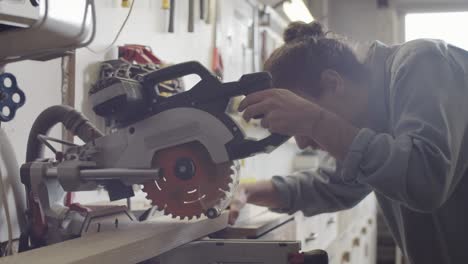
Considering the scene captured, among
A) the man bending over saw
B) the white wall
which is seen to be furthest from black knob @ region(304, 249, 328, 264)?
the white wall

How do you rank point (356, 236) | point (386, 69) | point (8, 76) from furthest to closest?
point (356, 236)
point (386, 69)
point (8, 76)

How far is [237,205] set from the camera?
127cm

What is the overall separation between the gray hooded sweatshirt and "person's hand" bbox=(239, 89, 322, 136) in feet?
0.28

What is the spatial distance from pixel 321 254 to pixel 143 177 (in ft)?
0.98

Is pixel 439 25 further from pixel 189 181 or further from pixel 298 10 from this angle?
pixel 189 181

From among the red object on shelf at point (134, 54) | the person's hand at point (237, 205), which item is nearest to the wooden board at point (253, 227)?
the person's hand at point (237, 205)

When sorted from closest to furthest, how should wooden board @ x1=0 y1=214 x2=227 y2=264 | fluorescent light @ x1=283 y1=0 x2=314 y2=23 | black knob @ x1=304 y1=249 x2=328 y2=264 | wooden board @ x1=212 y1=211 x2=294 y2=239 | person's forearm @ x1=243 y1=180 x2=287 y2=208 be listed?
wooden board @ x1=0 y1=214 x2=227 y2=264, black knob @ x1=304 y1=249 x2=328 y2=264, wooden board @ x1=212 y1=211 x2=294 y2=239, person's forearm @ x1=243 y1=180 x2=287 y2=208, fluorescent light @ x1=283 y1=0 x2=314 y2=23

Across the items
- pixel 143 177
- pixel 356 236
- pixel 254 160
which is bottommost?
pixel 356 236

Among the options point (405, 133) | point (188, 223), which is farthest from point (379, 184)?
point (188, 223)

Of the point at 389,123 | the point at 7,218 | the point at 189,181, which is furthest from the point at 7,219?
the point at 389,123

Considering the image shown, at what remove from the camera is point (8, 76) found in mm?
1017

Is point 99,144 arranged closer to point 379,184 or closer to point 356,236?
point 379,184

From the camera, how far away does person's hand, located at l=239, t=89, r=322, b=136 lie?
36.6 inches

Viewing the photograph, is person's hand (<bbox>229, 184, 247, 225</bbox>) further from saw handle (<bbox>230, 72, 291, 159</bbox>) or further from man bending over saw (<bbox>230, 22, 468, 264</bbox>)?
saw handle (<bbox>230, 72, 291, 159</bbox>)
